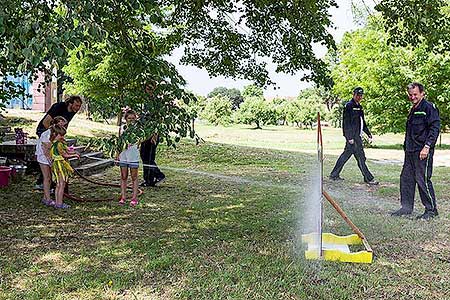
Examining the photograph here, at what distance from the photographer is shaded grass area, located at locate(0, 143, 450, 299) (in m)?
3.32

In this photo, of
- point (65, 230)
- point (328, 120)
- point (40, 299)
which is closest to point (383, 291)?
point (40, 299)

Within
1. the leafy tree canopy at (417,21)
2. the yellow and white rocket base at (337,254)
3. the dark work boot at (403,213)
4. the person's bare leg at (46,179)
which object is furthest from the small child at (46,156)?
the leafy tree canopy at (417,21)

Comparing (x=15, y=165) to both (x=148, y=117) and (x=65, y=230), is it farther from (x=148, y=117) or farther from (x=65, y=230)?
(x=148, y=117)

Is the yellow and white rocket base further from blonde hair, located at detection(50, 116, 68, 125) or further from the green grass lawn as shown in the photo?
blonde hair, located at detection(50, 116, 68, 125)

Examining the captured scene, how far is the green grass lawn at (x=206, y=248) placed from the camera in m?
3.33

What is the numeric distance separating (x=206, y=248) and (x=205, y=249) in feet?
0.09

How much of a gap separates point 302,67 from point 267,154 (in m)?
6.14

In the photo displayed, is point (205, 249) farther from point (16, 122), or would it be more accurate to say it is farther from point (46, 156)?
point (16, 122)

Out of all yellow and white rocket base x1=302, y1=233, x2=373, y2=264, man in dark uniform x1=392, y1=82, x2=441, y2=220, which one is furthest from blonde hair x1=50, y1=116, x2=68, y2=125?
man in dark uniform x1=392, y1=82, x2=441, y2=220

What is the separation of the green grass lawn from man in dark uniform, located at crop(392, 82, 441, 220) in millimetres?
290

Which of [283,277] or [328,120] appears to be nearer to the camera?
[283,277]

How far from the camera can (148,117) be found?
351cm

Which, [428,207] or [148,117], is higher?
[148,117]

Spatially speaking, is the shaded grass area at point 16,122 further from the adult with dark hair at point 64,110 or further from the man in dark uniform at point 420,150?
the man in dark uniform at point 420,150
